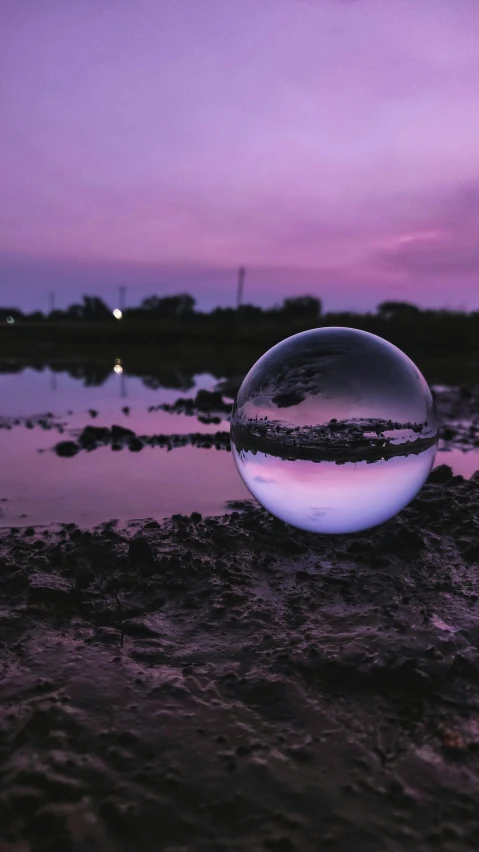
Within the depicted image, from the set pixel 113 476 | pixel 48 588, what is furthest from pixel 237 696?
pixel 113 476

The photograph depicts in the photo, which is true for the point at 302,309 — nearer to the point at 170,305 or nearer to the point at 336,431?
the point at 170,305

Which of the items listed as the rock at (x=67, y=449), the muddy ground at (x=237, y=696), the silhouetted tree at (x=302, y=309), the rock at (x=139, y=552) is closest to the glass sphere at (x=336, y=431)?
the muddy ground at (x=237, y=696)

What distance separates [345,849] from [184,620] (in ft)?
5.57

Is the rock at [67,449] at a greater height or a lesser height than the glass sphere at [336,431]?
lesser

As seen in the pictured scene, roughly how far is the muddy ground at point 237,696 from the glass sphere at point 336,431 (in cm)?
45

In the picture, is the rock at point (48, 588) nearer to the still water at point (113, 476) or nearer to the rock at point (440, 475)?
the still water at point (113, 476)

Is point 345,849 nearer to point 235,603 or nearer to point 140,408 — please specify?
point 235,603

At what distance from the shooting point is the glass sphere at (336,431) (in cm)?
409

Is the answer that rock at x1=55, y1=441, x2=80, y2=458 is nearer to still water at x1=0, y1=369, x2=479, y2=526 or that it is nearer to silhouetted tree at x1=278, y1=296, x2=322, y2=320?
still water at x1=0, y1=369, x2=479, y2=526

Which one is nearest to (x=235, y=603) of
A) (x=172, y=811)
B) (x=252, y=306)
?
(x=172, y=811)

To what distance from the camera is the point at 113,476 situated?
6879mm

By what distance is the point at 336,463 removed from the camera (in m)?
4.41

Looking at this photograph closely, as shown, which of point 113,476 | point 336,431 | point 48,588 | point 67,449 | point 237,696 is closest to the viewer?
point 237,696

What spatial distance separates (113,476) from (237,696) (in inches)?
175
